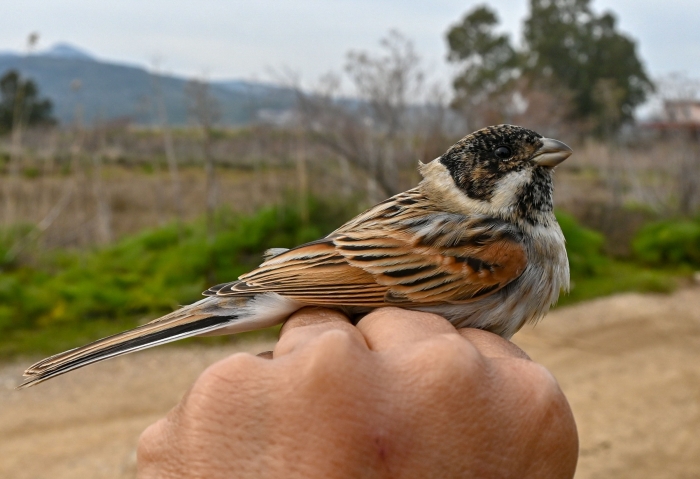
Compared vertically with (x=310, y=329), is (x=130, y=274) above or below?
below

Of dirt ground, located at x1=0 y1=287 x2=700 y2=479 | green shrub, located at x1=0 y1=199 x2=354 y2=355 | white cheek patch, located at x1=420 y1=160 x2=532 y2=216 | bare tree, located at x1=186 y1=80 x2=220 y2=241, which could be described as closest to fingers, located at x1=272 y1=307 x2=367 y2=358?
white cheek patch, located at x1=420 y1=160 x2=532 y2=216

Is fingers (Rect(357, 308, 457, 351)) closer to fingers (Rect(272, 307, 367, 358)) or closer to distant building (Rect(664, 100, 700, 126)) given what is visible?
fingers (Rect(272, 307, 367, 358))

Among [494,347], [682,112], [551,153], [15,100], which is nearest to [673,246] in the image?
[682,112]

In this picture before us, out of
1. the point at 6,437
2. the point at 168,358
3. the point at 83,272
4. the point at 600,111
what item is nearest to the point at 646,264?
the point at 600,111

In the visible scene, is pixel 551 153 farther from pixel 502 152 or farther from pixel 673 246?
pixel 673 246

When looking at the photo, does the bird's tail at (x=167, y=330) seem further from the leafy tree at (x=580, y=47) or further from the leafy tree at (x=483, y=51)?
the leafy tree at (x=580, y=47)

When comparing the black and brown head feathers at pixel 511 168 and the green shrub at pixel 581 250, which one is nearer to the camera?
the black and brown head feathers at pixel 511 168

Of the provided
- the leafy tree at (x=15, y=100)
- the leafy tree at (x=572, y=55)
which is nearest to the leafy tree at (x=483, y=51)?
the leafy tree at (x=572, y=55)
